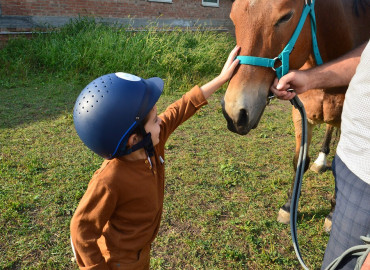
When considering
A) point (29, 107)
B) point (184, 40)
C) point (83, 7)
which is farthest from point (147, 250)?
point (83, 7)

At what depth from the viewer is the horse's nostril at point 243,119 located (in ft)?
6.28

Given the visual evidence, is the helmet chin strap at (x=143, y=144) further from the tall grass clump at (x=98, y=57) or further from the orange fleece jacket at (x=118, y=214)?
the tall grass clump at (x=98, y=57)

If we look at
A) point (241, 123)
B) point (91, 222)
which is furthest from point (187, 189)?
point (91, 222)

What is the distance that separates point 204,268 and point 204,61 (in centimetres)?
678

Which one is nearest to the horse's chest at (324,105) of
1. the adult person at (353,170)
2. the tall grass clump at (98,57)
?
the adult person at (353,170)

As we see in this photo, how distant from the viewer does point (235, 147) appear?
4.82 metres

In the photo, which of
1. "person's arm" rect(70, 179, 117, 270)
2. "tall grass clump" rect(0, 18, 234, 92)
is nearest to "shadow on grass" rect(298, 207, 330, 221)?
"person's arm" rect(70, 179, 117, 270)

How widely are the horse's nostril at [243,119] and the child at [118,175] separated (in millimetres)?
528

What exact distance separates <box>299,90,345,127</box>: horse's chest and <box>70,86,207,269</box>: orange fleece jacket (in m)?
1.67

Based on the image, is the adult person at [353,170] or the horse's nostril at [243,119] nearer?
the adult person at [353,170]

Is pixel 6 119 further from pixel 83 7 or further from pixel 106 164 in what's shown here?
pixel 83 7

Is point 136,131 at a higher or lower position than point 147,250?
higher

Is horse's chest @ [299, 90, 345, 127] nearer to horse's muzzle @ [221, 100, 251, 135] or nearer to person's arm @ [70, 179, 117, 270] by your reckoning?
horse's muzzle @ [221, 100, 251, 135]

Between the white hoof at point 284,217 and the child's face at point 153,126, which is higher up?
the child's face at point 153,126
